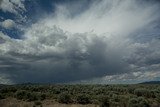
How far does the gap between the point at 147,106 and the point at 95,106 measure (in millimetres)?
8002

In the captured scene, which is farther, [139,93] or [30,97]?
[139,93]

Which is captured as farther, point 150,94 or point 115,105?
point 150,94

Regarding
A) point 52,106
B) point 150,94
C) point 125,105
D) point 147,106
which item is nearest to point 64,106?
point 52,106

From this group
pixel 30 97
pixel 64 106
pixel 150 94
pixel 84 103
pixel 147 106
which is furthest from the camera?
pixel 150 94

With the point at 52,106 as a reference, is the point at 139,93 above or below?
above

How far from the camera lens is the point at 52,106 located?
3984cm

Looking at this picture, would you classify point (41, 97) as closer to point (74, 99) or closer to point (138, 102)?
point (74, 99)

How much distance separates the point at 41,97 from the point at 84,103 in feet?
32.1

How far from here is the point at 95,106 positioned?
41.0 metres

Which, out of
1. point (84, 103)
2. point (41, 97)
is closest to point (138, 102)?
point (84, 103)

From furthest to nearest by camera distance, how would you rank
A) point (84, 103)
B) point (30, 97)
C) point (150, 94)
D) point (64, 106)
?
point (150, 94) → point (30, 97) → point (84, 103) → point (64, 106)

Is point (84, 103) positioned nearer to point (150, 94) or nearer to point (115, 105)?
point (115, 105)

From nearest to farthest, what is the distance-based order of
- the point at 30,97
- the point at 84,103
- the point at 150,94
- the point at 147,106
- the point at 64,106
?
the point at 147,106 → the point at 64,106 → the point at 84,103 → the point at 30,97 → the point at 150,94

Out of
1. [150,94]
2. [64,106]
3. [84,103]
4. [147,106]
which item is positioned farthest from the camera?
[150,94]
